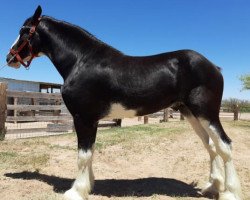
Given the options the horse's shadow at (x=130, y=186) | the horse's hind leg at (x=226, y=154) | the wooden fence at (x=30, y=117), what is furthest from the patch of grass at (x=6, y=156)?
the horse's hind leg at (x=226, y=154)

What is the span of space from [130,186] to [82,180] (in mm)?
1158

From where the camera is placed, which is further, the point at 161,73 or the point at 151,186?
the point at 151,186

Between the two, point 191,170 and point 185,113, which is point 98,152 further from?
point 185,113

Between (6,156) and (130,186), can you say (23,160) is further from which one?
(130,186)

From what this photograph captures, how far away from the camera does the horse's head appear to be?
5.51 meters

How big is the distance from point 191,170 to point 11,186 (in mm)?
3529

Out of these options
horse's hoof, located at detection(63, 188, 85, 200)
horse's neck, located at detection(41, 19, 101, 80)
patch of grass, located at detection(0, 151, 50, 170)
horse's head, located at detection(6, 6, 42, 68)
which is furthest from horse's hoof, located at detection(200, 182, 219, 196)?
horse's head, located at detection(6, 6, 42, 68)

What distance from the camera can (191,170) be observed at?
7.07 m

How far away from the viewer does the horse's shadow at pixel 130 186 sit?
18.0 feet

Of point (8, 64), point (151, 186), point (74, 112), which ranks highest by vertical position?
point (8, 64)

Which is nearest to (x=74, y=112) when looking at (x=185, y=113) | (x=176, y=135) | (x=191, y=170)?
(x=185, y=113)

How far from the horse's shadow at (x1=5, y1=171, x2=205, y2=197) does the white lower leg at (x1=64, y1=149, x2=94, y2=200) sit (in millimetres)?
481

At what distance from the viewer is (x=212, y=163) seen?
543cm

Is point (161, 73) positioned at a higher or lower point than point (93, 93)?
higher
